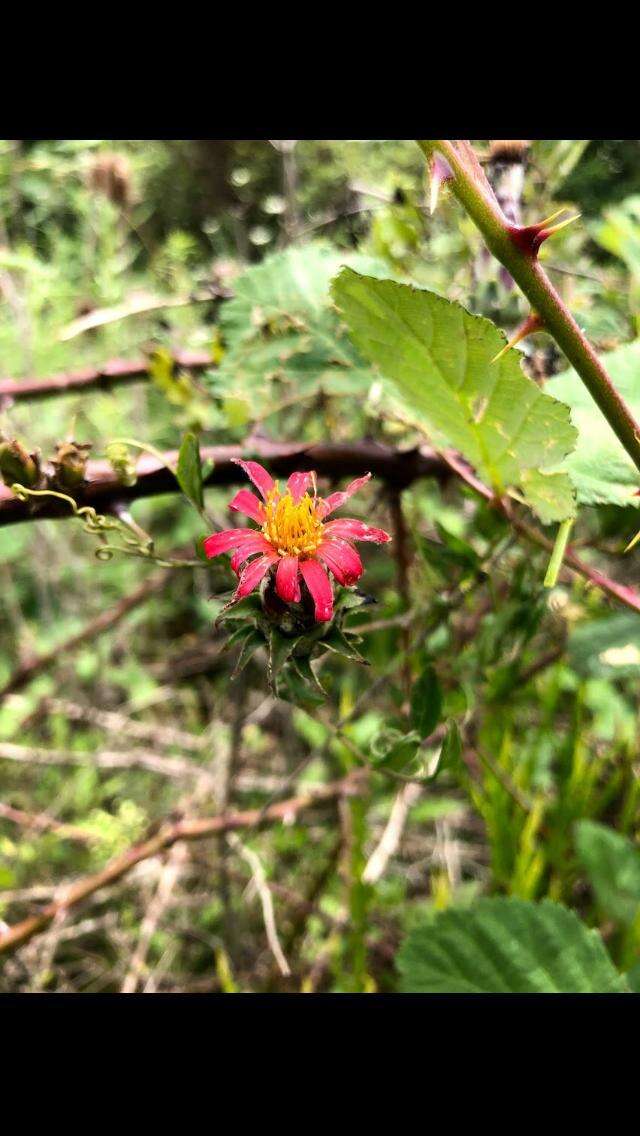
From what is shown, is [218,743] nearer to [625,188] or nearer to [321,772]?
[321,772]

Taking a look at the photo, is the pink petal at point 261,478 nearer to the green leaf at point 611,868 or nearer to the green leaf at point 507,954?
the green leaf at point 507,954

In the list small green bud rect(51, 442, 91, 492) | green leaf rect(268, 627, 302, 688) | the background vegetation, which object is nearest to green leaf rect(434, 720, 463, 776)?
the background vegetation

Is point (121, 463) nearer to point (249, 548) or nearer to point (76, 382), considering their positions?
point (249, 548)

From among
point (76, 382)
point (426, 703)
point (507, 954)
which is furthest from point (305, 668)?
point (76, 382)

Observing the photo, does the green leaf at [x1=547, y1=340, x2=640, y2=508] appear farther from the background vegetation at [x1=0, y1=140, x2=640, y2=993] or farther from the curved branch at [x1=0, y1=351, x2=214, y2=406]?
the curved branch at [x1=0, y1=351, x2=214, y2=406]

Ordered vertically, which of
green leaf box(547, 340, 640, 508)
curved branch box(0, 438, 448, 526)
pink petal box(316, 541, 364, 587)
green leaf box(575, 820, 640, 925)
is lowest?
green leaf box(575, 820, 640, 925)

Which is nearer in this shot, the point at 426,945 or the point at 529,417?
the point at 529,417
